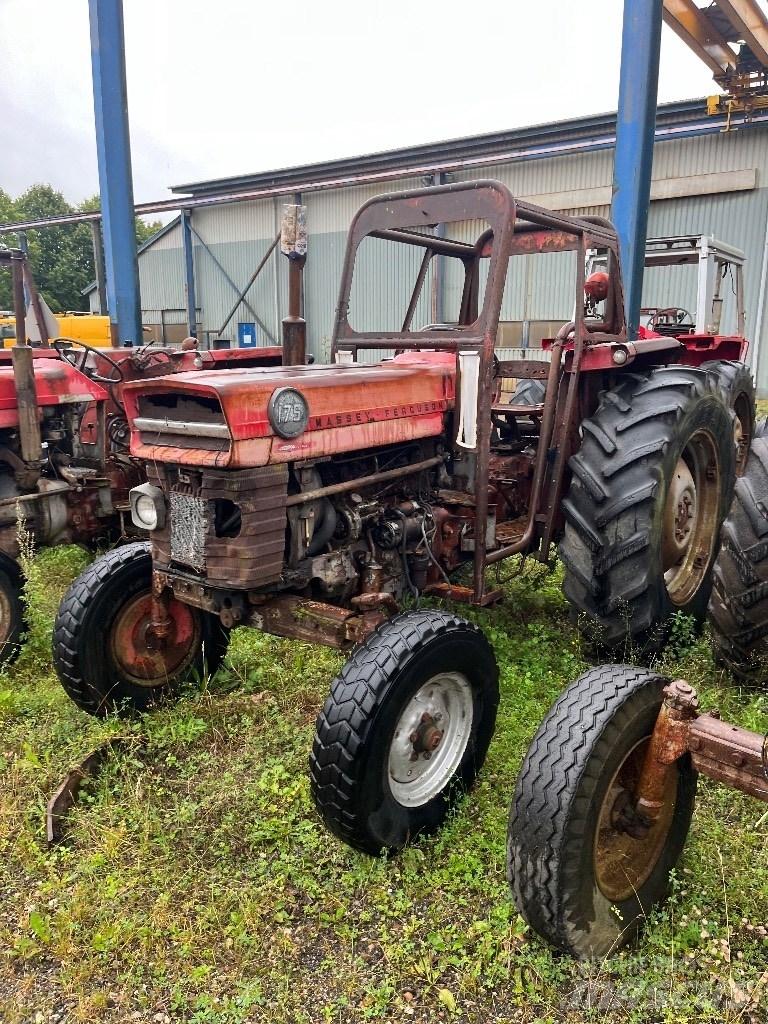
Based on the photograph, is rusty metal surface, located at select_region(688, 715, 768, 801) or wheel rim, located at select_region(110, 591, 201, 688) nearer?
rusty metal surface, located at select_region(688, 715, 768, 801)

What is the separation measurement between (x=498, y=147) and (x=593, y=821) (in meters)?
15.1

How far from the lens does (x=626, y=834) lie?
2080 mm

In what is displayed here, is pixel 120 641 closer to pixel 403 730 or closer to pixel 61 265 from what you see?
pixel 403 730

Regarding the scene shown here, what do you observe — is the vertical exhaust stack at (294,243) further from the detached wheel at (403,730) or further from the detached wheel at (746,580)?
the detached wheel at (746,580)

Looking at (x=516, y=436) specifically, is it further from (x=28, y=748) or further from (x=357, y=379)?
(x=28, y=748)

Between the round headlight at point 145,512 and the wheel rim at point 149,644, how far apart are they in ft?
1.89

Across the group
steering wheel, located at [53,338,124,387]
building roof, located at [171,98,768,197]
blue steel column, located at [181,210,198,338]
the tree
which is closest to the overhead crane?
building roof, located at [171,98,768,197]

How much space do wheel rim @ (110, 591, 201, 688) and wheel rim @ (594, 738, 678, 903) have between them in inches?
79.3

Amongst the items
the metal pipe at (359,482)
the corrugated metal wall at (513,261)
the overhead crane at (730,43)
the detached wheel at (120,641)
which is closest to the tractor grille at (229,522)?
the metal pipe at (359,482)

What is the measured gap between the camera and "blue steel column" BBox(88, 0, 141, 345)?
7.65 metres

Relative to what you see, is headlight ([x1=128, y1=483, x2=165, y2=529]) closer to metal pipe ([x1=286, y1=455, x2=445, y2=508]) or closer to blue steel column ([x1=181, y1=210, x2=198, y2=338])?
metal pipe ([x1=286, y1=455, x2=445, y2=508])

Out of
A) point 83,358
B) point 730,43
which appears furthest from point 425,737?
point 730,43

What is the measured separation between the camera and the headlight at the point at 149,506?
279 centimetres

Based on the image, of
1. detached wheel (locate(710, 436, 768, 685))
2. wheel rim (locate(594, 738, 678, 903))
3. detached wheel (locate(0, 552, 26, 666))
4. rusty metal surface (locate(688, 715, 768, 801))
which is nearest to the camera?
rusty metal surface (locate(688, 715, 768, 801))
